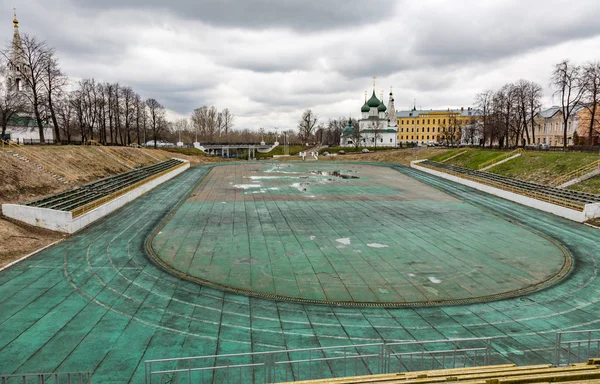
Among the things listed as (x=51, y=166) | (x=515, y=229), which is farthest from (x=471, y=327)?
(x=51, y=166)

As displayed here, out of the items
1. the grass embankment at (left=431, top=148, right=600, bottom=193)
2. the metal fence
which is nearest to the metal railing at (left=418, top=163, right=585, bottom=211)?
the grass embankment at (left=431, top=148, right=600, bottom=193)

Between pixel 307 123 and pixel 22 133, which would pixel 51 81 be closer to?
pixel 22 133

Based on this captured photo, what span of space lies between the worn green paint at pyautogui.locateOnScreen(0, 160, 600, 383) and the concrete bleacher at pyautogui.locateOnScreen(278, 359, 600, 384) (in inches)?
89.3

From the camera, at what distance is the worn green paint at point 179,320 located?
11.1m

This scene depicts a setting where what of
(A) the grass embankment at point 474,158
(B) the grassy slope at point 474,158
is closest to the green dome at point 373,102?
(A) the grass embankment at point 474,158

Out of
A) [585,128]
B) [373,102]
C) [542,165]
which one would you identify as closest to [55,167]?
[542,165]

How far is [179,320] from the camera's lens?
13086mm

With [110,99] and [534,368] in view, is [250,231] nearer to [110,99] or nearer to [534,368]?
[534,368]

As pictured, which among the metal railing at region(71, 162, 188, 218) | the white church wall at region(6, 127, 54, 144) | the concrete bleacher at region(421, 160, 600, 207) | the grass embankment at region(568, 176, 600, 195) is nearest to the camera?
the metal railing at region(71, 162, 188, 218)

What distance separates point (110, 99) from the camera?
7644 cm

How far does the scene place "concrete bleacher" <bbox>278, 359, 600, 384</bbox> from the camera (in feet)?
26.3

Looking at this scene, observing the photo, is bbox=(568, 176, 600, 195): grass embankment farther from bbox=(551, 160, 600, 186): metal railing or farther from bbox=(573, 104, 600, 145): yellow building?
bbox=(573, 104, 600, 145): yellow building

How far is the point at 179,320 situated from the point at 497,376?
1001 cm

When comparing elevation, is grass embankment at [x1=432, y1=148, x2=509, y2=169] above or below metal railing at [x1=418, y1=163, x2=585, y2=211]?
above
